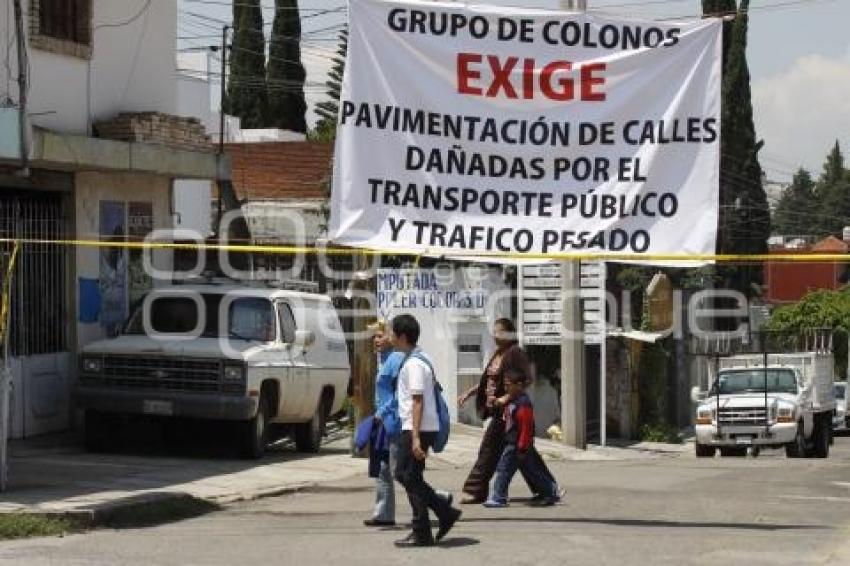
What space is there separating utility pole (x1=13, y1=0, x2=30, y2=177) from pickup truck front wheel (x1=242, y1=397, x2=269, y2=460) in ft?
12.4

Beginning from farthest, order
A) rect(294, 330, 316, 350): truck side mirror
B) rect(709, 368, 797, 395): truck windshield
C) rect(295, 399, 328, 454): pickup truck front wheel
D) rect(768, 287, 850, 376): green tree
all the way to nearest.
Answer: rect(768, 287, 850, 376): green tree
rect(709, 368, 797, 395): truck windshield
rect(295, 399, 328, 454): pickup truck front wheel
rect(294, 330, 316, 350): truck side mirror

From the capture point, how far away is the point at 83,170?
19.0 metres

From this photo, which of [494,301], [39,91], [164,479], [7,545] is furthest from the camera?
[494,301]

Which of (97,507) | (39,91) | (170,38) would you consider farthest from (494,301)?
(97,507)

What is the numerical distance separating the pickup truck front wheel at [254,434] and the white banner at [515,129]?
5.98m

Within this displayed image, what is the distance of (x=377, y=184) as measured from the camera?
1251 centimetres

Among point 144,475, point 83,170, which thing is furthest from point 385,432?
point 83,170

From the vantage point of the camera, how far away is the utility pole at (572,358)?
22.8 metres

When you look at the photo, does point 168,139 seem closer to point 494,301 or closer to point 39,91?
point 39,91

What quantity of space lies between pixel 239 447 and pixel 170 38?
6303 mm

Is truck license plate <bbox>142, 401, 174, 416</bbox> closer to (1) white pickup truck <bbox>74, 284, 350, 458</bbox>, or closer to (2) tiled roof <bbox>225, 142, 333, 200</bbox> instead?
(1) white pickup truck <bbox>74, 284, 350, 458</bbox>

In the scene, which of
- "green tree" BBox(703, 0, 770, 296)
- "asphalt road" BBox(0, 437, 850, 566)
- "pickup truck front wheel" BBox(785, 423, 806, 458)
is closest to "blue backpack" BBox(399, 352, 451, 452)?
"asphalt road" BBox(0, 437, 850, 566)

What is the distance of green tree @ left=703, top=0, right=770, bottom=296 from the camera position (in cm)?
5125

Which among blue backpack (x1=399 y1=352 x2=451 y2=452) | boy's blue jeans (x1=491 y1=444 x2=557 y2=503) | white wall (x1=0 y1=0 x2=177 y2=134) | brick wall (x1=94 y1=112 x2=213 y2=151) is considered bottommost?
boy's blue jeans (x1=491 y1=444 x2=557 y2=503)
